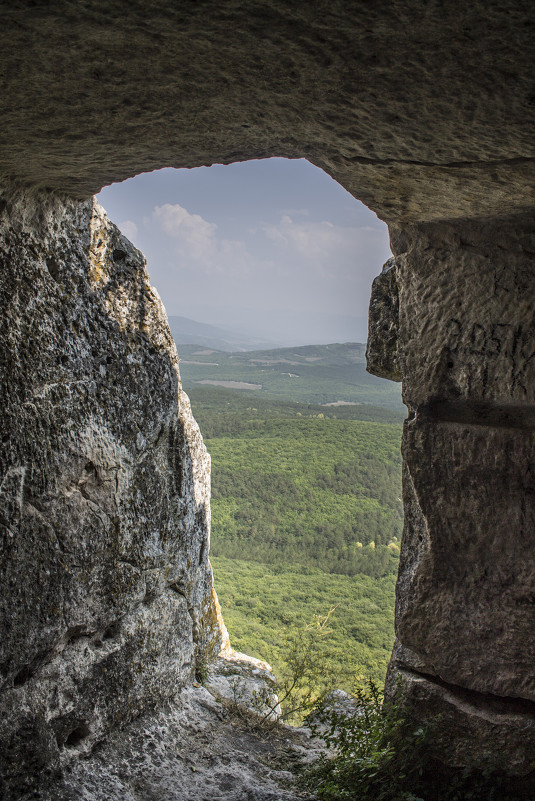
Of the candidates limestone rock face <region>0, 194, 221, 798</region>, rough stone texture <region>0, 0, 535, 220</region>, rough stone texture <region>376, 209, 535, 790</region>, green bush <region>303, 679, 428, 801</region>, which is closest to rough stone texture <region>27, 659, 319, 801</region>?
limestone rock face <region>0, 194, 221, 798</region>

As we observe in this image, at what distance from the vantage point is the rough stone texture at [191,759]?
14.7ft

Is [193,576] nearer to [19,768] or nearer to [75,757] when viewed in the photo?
[75,757]

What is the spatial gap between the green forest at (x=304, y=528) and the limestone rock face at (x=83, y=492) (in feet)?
34.2

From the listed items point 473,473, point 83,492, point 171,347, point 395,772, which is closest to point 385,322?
point 473,473

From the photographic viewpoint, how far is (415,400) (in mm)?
4660

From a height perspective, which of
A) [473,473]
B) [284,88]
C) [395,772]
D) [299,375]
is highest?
[284,88]

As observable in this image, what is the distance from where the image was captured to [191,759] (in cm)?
510

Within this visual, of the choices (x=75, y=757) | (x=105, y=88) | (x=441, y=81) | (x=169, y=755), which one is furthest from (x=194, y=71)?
(x=169, y=755)

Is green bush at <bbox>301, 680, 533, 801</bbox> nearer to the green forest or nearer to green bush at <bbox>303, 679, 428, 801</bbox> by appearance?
green bush at <bbox>303, 679, 428, 801</bbox>

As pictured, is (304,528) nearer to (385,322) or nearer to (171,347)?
(171,347)

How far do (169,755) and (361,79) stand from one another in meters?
5.34

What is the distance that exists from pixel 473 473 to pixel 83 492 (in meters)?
3.11

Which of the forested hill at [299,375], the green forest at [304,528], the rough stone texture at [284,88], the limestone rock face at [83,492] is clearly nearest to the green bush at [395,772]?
the limestone rock face at [83,492]

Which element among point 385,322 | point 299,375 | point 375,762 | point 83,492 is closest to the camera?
point 375,762
